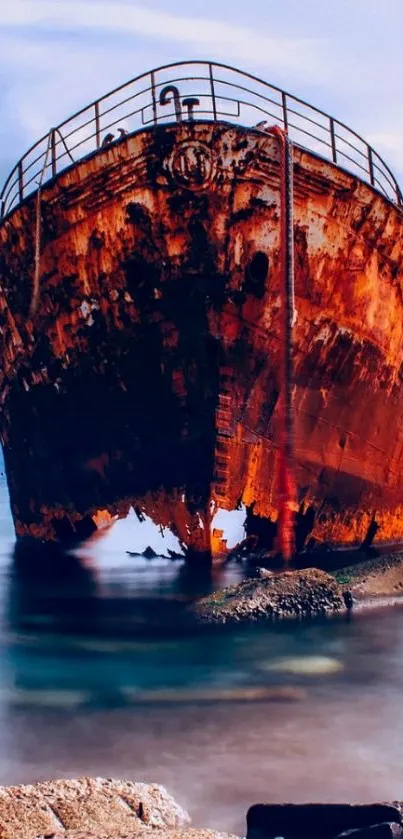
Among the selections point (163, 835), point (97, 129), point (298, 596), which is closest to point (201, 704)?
point (298, 596)

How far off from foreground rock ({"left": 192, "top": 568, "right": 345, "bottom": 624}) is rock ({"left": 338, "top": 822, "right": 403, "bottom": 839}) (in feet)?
12.5

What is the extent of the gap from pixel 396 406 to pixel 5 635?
5016 mm

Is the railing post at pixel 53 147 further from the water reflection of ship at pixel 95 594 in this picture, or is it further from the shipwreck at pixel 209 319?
the water reflection of ship at pixel 95 594

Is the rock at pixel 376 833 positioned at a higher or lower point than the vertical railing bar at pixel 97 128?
lower

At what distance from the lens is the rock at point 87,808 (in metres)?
3.44

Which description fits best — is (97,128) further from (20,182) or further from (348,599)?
(348,599)

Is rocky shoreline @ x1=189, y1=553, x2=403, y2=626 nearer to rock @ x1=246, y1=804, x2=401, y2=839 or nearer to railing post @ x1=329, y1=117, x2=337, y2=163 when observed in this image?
rock @ x1=246, y1=804, x2=401, y2=839

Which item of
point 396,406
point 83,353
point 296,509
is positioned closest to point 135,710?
point 296,509

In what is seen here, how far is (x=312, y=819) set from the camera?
11.4 ft

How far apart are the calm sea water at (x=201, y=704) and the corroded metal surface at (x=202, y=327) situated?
1123mm

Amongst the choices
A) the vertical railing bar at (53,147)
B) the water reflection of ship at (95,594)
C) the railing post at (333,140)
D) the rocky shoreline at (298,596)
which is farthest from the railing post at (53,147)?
the rocky shoreline at (298,596)

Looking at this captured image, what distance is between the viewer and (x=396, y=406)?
1049 cm

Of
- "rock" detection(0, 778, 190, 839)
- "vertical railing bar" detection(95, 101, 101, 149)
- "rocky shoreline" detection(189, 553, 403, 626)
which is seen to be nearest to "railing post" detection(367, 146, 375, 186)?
"vertical railing bar" detection(95, 101, 101, 149)

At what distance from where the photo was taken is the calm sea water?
13.8ft
